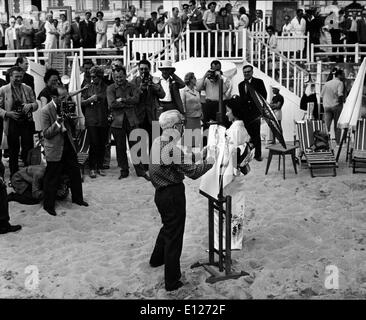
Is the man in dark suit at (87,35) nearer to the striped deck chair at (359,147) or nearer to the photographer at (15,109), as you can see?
the photographer at (15,109)

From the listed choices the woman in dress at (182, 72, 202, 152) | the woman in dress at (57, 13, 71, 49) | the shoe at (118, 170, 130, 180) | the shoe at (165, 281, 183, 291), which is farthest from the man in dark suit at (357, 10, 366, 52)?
the shoe at (165, 281, 183, 291)

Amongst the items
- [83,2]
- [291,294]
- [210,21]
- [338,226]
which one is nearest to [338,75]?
[210,21]

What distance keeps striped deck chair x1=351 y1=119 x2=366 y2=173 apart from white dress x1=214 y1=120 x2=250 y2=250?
4.26 meters

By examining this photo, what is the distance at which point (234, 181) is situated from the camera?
→ 21.7 ft

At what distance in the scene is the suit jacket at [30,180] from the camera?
28.7 feet

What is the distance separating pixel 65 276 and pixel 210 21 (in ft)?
33.1

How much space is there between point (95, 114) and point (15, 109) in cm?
131

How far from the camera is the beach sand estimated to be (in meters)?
5.98

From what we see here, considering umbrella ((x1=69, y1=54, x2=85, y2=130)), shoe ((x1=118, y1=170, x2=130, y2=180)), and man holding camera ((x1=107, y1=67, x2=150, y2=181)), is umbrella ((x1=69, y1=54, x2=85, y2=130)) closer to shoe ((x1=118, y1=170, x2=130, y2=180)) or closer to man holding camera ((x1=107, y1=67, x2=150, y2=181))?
man holding camera ((x1=107, y1=67, x2=150, y2=181))

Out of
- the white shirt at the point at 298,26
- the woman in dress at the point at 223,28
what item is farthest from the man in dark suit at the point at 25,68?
the white shirt at the point at 298,26

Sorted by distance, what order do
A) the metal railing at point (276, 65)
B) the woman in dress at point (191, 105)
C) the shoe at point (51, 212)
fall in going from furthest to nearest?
the metal railing at point (276, 65)
the woman in dress at point (191, 105)
the shoe at point (51, 212)

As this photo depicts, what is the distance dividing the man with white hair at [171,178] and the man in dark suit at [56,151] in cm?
272

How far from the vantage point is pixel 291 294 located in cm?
583

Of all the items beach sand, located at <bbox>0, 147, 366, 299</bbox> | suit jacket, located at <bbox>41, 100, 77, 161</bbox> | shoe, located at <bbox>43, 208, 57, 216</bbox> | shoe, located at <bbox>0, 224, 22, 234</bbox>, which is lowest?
beach sand, located at <bbox>0, 147, 366, 299</bbox>
